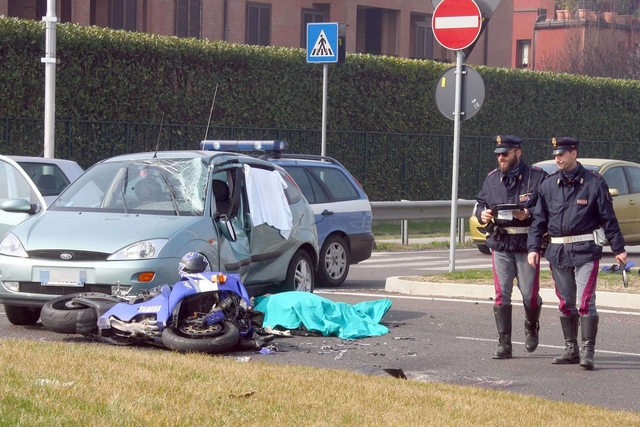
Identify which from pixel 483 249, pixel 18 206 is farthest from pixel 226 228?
pixel 483 249

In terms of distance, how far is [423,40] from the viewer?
1734 inches

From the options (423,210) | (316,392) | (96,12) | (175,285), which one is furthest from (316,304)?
(96,12)

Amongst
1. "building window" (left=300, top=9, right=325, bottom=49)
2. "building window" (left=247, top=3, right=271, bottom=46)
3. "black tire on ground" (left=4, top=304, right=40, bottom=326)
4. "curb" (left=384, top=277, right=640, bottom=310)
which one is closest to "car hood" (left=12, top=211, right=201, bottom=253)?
"black tire on ground" (left=4, top=304, right=40, bottom=326)

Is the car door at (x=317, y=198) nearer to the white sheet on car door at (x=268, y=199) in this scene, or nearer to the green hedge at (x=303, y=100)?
the white sheet on car door at (x=268, y=199)

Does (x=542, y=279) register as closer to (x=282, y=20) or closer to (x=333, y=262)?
(x=333, y=262)

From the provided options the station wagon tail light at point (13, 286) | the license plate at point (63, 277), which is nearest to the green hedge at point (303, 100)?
the station wagon tail light at point (13, 286)

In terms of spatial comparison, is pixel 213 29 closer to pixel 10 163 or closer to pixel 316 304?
pixel 10 163

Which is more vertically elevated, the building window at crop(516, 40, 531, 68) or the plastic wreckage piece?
the building window at crop(516, 40, 531, 68)

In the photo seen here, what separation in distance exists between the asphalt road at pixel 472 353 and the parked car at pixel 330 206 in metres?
2.18

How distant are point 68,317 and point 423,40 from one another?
36.6 m

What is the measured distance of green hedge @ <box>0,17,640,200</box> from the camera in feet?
69.6

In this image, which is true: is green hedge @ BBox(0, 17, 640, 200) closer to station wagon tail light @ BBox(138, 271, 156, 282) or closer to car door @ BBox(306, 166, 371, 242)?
car door @ BBox(306, 166, 371, 242)

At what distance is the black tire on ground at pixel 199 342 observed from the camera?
8320 mm

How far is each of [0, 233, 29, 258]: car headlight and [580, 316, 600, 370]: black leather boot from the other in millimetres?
4666
